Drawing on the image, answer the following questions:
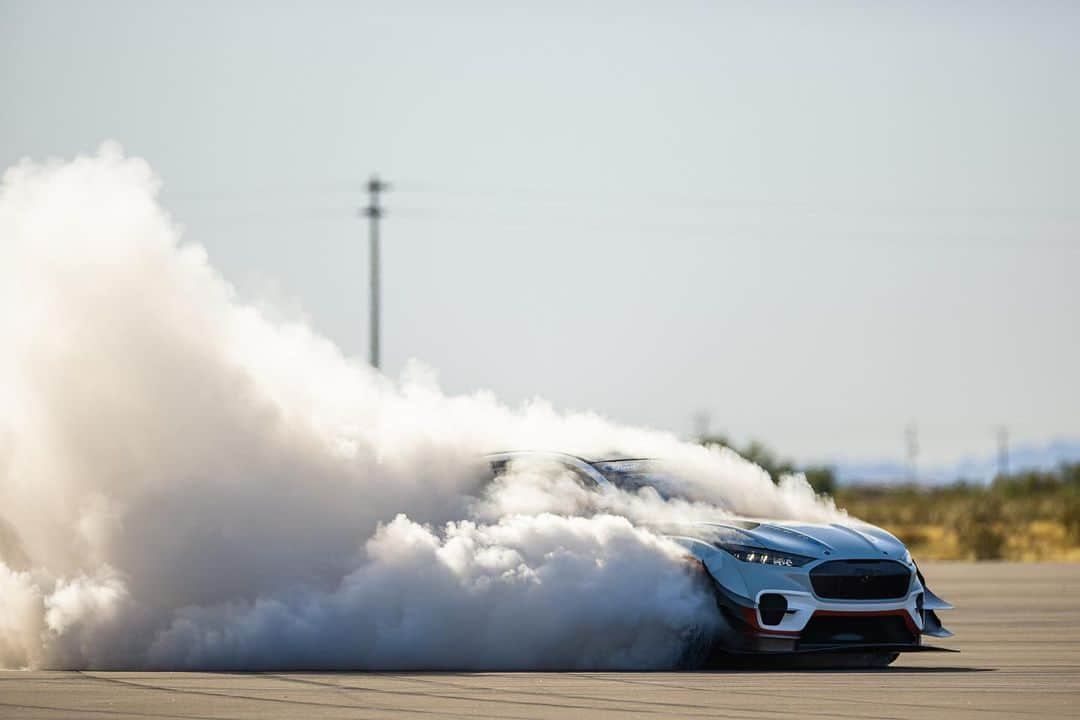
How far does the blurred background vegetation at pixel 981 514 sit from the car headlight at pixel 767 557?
2985mm

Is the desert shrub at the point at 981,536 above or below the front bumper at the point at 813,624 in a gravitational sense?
above

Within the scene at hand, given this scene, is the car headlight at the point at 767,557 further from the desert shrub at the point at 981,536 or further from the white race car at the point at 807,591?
the desert shrub at the point at 981,536

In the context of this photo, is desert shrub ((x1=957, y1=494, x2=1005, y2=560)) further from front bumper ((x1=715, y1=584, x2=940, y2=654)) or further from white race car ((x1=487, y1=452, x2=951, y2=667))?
front bumper ((x1=715, y1=584, x2=940, y2=654))

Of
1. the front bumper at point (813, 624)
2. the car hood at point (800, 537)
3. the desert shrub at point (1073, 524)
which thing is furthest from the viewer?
the desert shrub at point (1073, 524)

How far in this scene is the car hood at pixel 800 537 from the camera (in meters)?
14.2

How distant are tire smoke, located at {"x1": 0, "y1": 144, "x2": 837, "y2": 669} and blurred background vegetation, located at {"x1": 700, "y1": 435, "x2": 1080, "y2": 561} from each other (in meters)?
3.14

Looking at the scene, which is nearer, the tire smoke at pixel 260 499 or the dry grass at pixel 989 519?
the tire smoke at pixel 260 499

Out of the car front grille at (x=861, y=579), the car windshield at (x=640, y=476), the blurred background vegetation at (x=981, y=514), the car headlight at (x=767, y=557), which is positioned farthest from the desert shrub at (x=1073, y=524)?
the car headlight at (x=767, y=557)

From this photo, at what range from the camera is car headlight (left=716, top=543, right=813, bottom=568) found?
14057mm

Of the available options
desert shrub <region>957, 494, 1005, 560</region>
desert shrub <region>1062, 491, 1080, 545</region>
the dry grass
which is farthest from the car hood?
desert shrub <region>1062, 491, 1080, 545</region>

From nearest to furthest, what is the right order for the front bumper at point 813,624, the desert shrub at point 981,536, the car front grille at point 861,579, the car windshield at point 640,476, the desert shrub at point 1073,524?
the front bumper at point 813,624, the car front grille at point 861,579, the car windshield at point 640,476, the desert shrub at point 981,536, the desert shrub at point 1073,524

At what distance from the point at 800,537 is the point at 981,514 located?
1179 inches

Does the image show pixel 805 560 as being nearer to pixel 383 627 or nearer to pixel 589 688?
pixel 589 688

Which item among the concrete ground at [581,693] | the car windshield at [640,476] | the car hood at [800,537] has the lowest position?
the concrete ground at [581,693]
